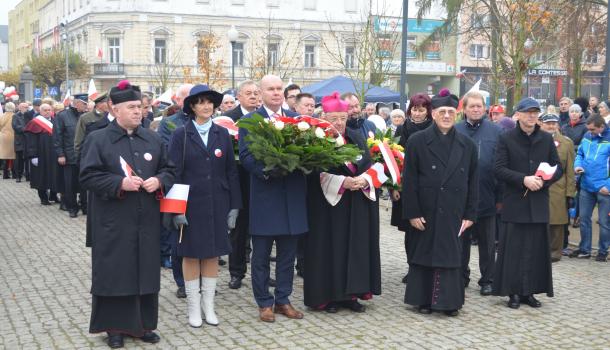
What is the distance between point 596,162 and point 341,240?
473 cm

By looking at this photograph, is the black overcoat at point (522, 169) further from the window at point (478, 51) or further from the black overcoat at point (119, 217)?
the window at point (478, 51)

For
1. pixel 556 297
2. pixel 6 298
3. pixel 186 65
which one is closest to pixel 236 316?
pixel 6 298

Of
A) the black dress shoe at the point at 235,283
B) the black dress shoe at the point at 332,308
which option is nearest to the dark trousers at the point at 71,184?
the black dress shoe at the point at 235,283

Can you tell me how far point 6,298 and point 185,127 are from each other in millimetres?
2798

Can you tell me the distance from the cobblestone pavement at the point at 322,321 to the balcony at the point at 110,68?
2160 inches

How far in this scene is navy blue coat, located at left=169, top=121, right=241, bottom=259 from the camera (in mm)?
6875

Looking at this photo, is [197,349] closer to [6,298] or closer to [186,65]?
[6,298]

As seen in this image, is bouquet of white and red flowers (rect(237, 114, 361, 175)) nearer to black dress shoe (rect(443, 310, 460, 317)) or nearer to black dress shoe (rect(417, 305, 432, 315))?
black dress shoe (rect(417, 305, 432, 315))

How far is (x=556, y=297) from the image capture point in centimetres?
837

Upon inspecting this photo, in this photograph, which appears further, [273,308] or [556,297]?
[556,297]

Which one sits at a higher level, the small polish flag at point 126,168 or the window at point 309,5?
the window at point 309,5

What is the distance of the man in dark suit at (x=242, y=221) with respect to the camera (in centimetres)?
859

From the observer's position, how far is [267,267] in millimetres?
7301

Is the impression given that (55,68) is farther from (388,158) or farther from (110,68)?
(388,158)
